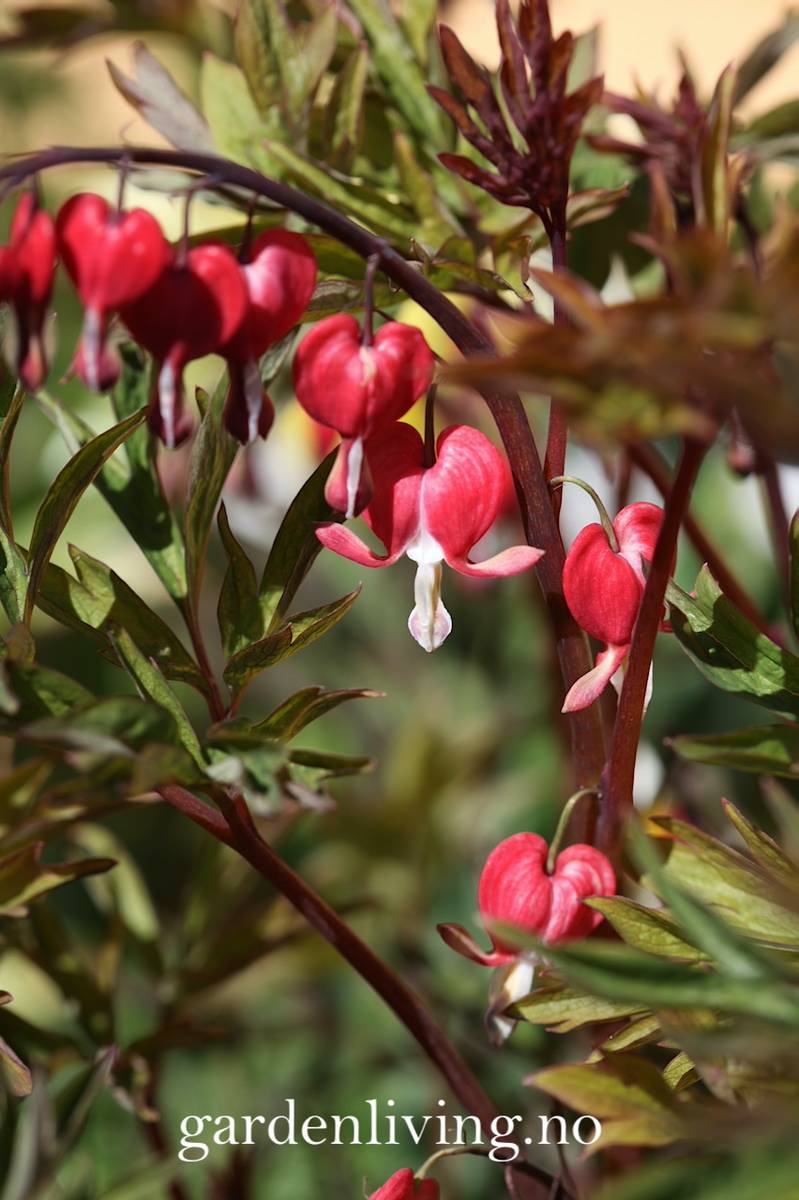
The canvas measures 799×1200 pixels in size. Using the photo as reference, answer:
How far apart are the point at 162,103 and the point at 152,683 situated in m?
0.40

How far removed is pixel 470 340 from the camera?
57 cm

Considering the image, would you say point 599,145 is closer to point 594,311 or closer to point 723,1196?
point 594,311

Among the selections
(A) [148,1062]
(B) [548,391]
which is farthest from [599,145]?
(A) [148,1062]

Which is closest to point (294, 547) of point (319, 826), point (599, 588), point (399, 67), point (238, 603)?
point (238, 603)

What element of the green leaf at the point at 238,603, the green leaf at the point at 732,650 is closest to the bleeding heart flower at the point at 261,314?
the green leaf at the point at 238,603

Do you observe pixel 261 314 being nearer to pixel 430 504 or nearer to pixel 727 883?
pixel 430 504

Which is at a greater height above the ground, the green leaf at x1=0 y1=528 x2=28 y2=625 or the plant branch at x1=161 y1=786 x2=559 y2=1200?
the green leaf at x1=0 y1=528 x2=28 y2=625

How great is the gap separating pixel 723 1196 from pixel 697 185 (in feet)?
1.17

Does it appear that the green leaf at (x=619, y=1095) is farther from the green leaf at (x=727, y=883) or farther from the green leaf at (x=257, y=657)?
the green leaf at (x=257, y=657)

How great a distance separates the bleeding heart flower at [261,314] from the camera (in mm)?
527

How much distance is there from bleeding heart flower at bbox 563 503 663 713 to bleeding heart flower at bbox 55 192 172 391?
0.74ft

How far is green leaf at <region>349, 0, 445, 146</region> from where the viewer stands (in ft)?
2.77

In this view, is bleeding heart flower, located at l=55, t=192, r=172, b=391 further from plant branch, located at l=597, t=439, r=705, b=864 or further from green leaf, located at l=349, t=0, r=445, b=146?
green leaf, located at l=349, t=0, r=445, b=146

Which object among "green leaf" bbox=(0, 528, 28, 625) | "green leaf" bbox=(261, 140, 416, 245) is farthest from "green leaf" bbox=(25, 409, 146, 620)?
"green leaf" bbox=(261, 140, 416, 245)
